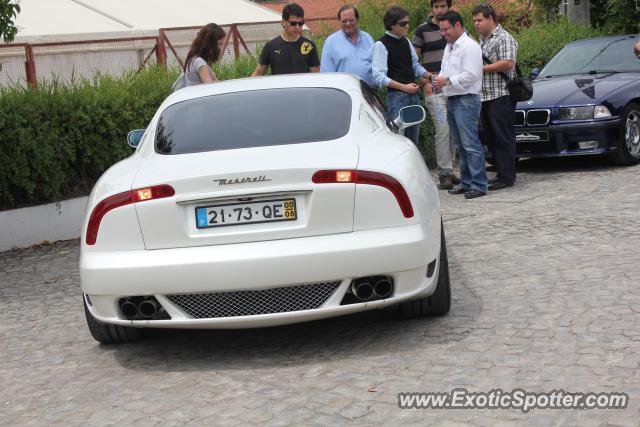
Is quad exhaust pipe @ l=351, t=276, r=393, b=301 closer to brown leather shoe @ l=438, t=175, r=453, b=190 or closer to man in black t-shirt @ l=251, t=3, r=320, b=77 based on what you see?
man in black t-shirt @ l=251, t=3, r=320, b=77

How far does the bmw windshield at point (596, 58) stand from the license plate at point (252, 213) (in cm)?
Answer: 894

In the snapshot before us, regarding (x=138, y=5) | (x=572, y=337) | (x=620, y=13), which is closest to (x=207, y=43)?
(x=572, y=337)

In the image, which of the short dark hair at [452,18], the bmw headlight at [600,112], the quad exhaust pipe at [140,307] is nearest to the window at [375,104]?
the quad exhaust pipe at [140,307]

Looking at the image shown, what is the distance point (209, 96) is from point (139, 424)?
2447mm

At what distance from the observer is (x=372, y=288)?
5.55 meters

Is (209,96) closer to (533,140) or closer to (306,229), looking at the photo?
(306,229)

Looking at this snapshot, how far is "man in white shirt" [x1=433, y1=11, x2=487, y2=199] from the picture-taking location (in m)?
10.5

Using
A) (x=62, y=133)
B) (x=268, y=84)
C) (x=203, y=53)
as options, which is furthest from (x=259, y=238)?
(x=62, y=133)

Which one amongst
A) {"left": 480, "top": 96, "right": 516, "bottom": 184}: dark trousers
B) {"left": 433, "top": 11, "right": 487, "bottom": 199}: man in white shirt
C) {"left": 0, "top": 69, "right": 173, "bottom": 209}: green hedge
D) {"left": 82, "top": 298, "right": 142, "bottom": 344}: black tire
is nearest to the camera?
{"left": 82, "top": 298, "right": 142, "bottom": 344}: black tire

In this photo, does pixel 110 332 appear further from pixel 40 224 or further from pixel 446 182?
pixel 446 182

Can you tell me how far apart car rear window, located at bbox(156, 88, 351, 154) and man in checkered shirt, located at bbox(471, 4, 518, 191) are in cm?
504

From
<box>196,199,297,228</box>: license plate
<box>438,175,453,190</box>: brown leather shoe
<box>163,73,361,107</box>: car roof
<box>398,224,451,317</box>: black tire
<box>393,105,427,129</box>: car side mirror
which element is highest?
<box>163,73,361,107</box>: car roof

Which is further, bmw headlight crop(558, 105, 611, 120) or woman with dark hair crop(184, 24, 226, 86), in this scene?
bmw headlight crop(558, 105, 611, 120)

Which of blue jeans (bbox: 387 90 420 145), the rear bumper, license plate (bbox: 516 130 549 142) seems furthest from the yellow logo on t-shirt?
the rear bumper
